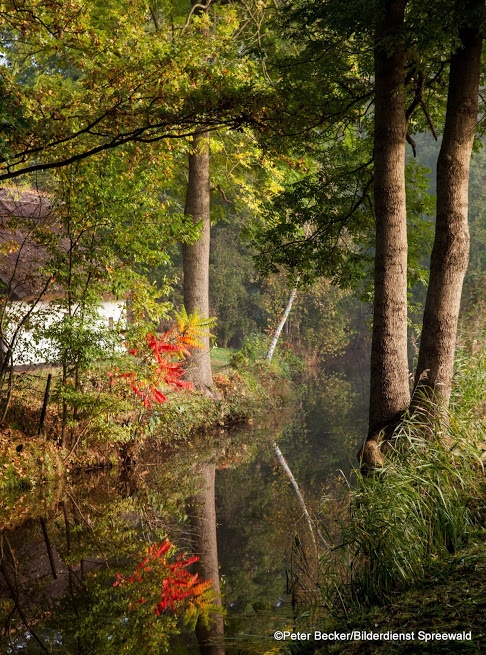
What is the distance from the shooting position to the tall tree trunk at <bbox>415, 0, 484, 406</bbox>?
6.83 meters

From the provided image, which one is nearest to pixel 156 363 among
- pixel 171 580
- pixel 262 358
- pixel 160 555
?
pixel 160 555

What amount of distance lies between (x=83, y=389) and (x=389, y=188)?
21.3 feet

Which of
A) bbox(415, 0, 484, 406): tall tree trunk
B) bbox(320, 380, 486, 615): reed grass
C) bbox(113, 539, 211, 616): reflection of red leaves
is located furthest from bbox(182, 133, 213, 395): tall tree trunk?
bbox(320, 380, 486, 615): reed grass

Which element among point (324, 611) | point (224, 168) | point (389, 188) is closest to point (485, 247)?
point (224, 168)

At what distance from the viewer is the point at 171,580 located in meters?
6.80

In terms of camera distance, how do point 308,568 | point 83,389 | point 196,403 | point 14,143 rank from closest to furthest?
point 308,568 → point 14,143 → point 83,389 → point 196,403

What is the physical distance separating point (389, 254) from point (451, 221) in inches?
28.8

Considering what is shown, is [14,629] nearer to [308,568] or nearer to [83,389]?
[308,568]

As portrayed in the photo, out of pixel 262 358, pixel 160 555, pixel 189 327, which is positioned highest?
pixel 262 358

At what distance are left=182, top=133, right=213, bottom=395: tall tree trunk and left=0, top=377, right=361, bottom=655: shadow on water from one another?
249 centimetres

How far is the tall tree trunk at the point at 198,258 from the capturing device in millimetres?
15414

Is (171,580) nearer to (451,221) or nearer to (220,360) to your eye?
(451,221)

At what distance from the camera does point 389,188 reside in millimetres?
7164

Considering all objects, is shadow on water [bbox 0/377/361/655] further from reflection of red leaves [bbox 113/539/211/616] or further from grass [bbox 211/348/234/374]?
grass [bbox 211/348/234/374]
